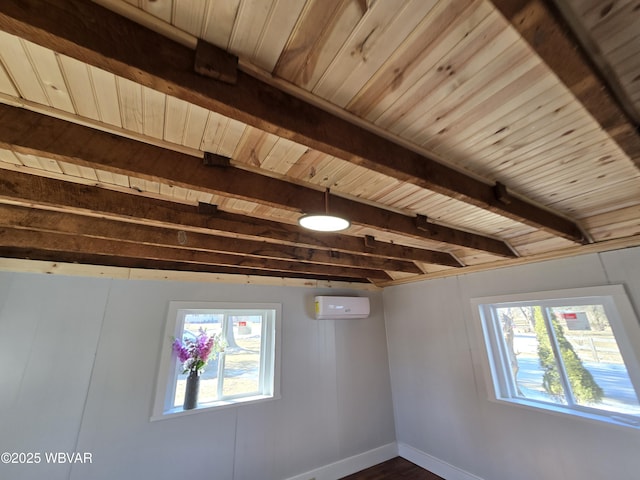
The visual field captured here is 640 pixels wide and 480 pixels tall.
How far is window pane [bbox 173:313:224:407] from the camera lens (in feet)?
9.23

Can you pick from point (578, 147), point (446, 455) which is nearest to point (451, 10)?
point (578, 147)

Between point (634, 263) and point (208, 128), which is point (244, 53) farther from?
point (634, 263)

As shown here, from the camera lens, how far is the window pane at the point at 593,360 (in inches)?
84.1

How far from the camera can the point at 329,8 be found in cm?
72

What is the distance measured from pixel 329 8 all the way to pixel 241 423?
11.3 ft

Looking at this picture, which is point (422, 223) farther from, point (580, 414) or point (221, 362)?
point (221, 362)

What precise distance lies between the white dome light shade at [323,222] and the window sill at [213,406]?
95.7 inches

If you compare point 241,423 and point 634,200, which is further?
point 241,423

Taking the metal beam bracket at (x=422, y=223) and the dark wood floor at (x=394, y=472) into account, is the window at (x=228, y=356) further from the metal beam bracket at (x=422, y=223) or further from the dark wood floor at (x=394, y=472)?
the metal beam bracket at (x=422, y=223)

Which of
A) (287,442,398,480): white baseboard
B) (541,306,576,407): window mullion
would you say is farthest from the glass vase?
(541,306,576,407): window mullion

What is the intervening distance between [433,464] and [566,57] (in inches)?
162

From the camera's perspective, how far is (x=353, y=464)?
3.30 m

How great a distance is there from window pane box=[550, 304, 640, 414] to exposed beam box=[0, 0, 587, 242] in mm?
2287

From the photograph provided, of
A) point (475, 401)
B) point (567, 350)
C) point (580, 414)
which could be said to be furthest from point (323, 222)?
point (475, 401)
